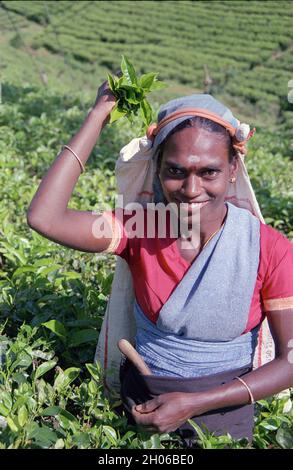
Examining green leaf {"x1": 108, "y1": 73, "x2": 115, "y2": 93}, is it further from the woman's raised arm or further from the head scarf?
the head scarf

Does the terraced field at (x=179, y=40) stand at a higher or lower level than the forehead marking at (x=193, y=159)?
higher

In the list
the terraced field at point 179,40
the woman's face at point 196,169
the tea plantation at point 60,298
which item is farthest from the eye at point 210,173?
the terraced field at point 179,40

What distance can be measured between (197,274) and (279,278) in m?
0.21

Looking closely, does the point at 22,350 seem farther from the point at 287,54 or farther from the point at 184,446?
the point at 287,54

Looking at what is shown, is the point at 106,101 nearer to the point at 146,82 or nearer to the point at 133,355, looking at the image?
the point at 146,82

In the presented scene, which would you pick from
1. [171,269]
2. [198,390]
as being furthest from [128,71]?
[198,390]

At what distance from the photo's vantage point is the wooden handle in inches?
66.6

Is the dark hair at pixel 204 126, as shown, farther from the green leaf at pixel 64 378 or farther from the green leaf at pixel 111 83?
the green leaf at pixel 64 378

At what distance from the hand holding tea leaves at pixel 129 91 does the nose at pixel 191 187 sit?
26 cm

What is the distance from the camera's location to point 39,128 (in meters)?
4.80

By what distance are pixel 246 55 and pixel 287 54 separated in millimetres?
1656

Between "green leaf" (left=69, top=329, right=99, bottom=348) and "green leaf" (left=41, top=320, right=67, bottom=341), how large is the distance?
33mm

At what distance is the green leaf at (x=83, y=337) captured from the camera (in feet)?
7.06
